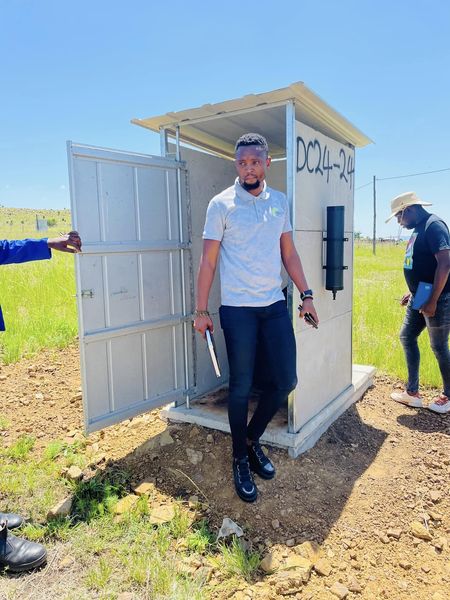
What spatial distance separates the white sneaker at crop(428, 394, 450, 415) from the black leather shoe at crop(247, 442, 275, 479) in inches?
82.7

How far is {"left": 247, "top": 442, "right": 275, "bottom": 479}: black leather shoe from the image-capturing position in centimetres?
323

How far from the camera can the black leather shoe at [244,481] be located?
3.01 metres

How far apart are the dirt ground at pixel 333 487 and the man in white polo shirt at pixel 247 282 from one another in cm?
31

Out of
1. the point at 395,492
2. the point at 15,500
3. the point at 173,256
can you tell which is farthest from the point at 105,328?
the point at 395,492

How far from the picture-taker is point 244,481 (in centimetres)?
305

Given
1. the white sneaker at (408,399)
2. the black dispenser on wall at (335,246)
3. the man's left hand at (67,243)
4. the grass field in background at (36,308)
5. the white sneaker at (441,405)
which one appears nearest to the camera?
the man's left hand at (67,243)

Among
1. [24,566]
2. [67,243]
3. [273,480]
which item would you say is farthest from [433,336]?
[24,566]

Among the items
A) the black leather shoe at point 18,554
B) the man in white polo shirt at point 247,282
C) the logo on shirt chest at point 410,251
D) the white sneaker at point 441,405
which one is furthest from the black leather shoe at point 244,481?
the logo on shirt chest at point 410,251

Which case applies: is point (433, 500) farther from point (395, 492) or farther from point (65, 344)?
point (65, 344)

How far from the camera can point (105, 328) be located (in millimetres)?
3344

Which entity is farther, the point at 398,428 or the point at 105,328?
the point at 398,428

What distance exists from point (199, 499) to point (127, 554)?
0.63 meters

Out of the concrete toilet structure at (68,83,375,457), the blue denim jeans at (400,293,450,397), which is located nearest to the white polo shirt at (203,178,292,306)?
the concrete toilet structure at (68,83,375,457)

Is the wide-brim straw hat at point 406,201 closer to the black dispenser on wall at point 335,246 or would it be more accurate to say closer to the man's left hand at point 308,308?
the black dispenser on wall at point 335,246
